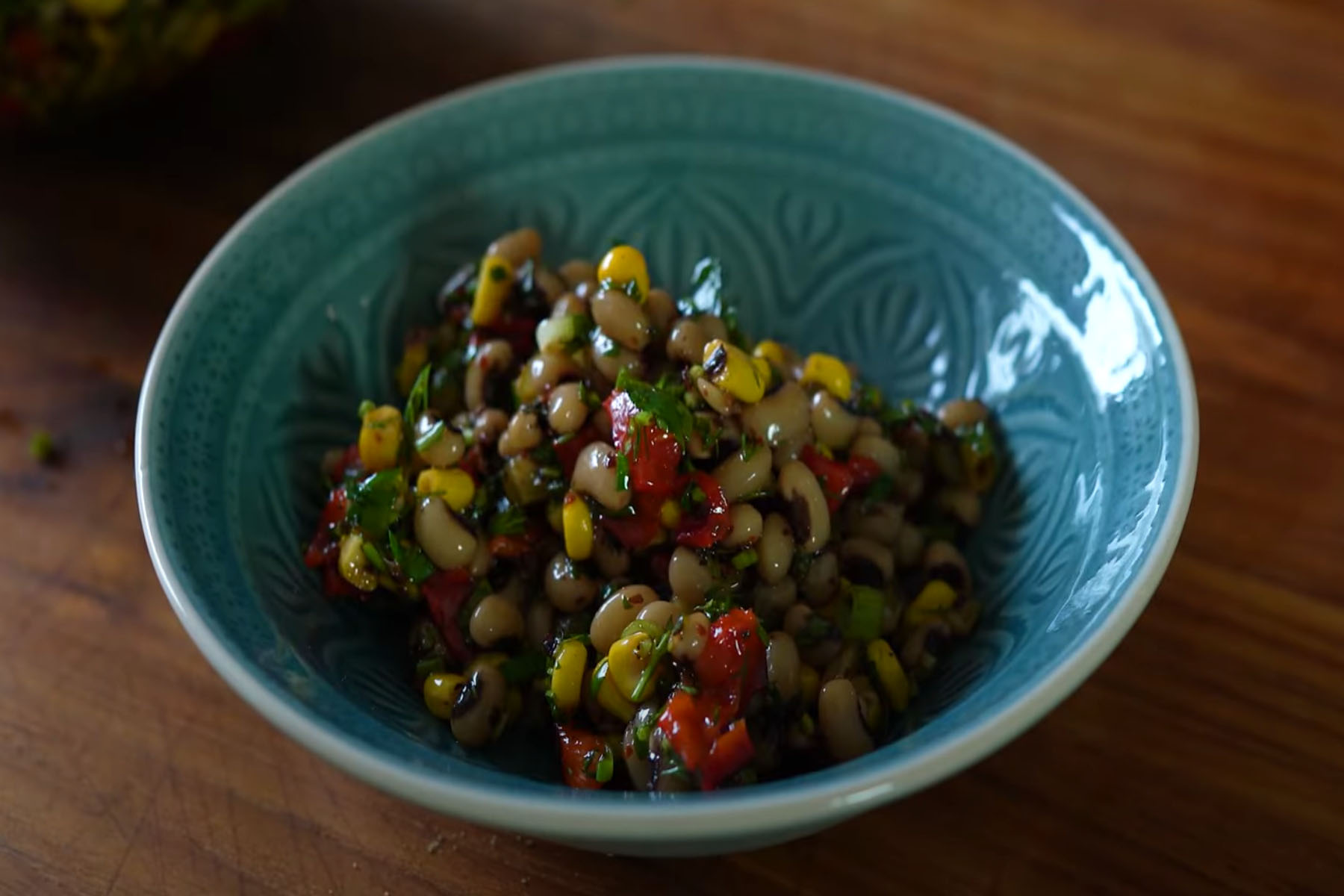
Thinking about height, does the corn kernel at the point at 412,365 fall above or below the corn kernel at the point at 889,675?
above

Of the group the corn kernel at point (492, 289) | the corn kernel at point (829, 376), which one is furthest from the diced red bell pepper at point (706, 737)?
the corn kernel at point (492, 289)

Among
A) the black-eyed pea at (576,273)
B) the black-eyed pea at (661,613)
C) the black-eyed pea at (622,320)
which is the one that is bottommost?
the black-eyed pea at (661,613)

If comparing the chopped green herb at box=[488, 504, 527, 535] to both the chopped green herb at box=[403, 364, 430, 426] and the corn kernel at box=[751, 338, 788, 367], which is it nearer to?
the chopped green herb at box=[403, 364, 430, 426]

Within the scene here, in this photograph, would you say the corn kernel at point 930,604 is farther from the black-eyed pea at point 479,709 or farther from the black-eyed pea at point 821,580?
the black-eyed pea at point 479,709

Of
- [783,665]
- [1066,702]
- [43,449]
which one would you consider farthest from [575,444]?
[43,449]

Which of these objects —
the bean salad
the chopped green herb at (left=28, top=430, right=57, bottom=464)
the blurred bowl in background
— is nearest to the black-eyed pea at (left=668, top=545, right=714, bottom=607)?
the bean salad

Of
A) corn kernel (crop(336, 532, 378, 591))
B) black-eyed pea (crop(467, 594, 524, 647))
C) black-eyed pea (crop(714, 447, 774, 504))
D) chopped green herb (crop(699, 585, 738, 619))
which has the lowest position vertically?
black-eyed pea (crop(467, 594, 524, 647))

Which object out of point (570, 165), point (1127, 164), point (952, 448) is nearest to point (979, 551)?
point (952, 448)
